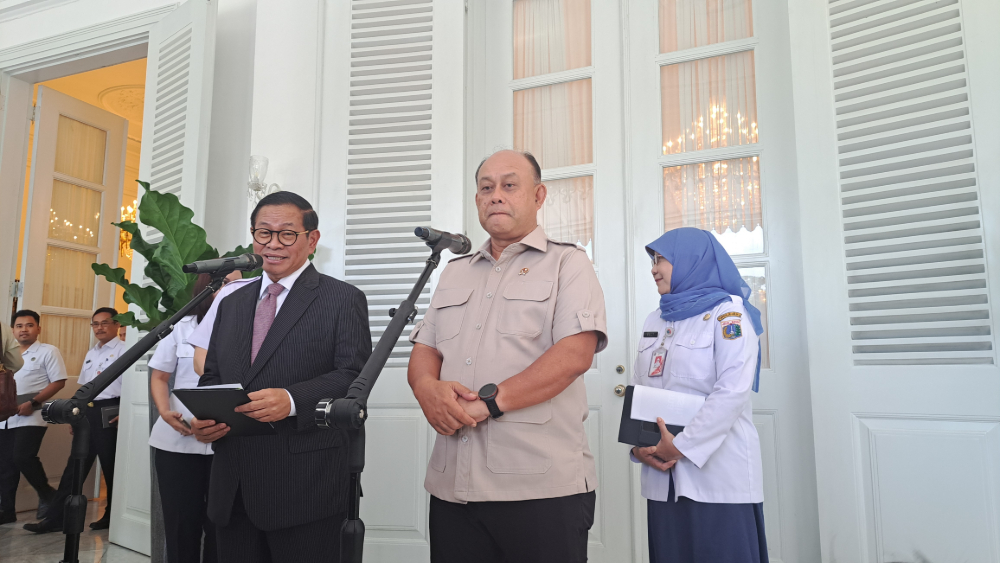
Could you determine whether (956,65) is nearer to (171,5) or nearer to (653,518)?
(653,518)

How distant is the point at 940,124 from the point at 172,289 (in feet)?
10.5

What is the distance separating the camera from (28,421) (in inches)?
177

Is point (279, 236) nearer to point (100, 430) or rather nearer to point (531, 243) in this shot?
point (531, 243)

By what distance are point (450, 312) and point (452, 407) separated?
1.04 feet

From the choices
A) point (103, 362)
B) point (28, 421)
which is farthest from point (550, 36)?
point (28, 421)

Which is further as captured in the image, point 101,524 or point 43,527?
point 101,524

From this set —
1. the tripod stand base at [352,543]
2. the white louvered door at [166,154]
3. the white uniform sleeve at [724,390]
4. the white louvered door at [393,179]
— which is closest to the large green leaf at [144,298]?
the white louvered door at [166,154]

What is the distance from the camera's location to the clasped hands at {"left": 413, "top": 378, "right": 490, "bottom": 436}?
1.46m

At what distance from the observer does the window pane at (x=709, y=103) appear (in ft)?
9.95

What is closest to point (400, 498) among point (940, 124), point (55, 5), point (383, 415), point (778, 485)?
point (383, 415)

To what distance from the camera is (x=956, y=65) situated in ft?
7.95

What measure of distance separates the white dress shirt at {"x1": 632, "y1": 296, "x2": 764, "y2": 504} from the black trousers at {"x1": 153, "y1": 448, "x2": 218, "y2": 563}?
5.43ft

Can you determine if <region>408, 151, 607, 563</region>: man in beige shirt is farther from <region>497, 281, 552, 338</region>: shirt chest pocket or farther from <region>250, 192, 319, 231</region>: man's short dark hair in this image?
<region>250, 192, 319, 231</region>: man's short dark hair

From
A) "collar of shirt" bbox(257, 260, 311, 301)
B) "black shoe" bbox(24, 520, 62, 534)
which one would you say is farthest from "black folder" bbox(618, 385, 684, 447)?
"black shoe" bbox(24, 520, 62, 534)
